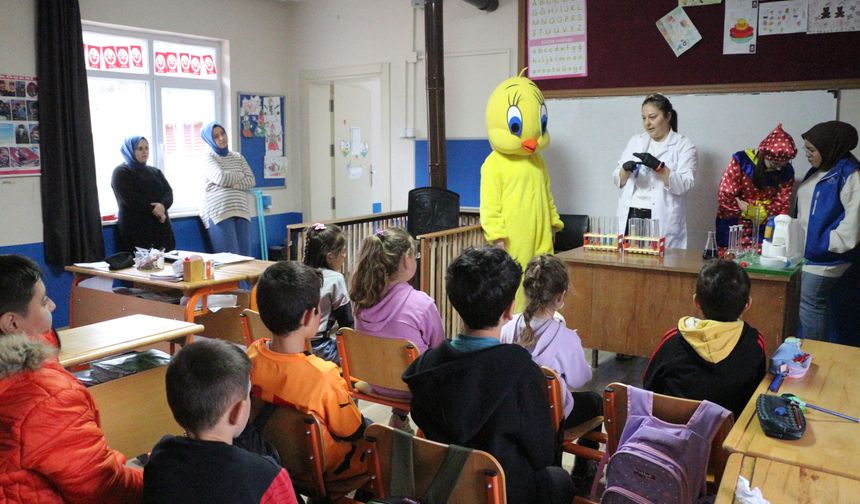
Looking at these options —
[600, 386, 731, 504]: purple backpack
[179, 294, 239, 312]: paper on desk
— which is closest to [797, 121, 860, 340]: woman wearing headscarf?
[600, 386, 731, 504]: purple backpack

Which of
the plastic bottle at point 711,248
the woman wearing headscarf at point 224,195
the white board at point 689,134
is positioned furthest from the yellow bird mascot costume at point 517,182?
the woman wearing headscarf at point 224,195

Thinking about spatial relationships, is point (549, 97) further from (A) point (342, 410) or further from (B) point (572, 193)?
(A) point (342, 410)

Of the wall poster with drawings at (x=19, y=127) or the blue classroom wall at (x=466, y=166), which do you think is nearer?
the wall poster with drawings at (x=19, y=127)

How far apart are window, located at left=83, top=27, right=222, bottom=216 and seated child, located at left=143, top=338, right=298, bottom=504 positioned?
4874mm

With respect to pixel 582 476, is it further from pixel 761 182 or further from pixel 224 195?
pixel 224 195

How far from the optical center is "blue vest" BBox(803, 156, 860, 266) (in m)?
3.40

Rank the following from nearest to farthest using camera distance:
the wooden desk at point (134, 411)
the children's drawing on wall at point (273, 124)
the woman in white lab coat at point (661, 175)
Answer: the wooden desk at point (134, 411), the woman in white lab coat at point (661, 175), the children's drawing on wall at point (273, 124)

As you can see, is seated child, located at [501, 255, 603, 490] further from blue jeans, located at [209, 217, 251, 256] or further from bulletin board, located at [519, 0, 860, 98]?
blue jeans, located at [209, 217, 251, 256]

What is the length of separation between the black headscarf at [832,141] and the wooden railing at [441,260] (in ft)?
5.92

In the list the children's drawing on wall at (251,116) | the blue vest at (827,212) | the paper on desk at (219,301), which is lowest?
the paper on desk at (219,301)

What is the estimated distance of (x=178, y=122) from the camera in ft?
20.3

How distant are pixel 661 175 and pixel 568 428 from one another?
241 centimetres

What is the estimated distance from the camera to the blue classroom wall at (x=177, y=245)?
503 cm

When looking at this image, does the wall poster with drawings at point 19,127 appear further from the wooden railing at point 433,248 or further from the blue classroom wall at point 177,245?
the wooden railing at point 433,248
